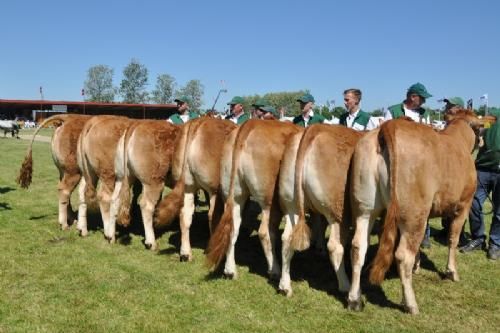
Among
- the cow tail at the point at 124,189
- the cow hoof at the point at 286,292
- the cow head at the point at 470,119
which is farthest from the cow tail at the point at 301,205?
the cow tail at the point at 124,189

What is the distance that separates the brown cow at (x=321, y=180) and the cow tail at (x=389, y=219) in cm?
55

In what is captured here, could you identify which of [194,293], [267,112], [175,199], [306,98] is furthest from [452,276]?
[267,112]

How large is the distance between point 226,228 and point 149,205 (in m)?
1.86

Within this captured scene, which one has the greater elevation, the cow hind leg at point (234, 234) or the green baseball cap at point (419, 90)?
the green baseball cap at point (419, 90)

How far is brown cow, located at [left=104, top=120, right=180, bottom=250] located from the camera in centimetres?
657

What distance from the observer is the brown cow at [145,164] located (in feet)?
21.6

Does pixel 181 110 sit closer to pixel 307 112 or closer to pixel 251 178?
pixel 307 112

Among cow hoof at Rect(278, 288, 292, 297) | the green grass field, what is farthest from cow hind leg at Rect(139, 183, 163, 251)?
cow hoof at Rect(278, 288, 292, 297)

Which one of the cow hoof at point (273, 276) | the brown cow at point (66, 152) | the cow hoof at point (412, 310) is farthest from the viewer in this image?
the brown cow at point (66, 152)

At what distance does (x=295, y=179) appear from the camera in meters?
4.98

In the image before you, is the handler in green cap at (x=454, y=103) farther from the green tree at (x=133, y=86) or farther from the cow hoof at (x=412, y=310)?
the green tree at (x=133, y=86)

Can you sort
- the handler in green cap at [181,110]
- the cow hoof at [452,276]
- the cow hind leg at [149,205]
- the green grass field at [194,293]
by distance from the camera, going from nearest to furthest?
the green grass field at [194,293], the cow hoof at [452,276], the cow hind leg at [149,205], the handler in green cap at [181,110]

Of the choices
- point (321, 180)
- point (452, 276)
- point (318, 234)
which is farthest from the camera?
point (318, 234)

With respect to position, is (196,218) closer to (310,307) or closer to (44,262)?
(44,262)
